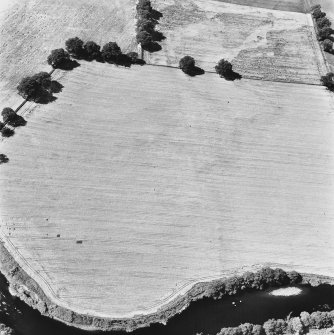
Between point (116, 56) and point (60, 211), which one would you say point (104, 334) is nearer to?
point (60, 211)

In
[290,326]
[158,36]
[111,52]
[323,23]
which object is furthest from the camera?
[323,23]

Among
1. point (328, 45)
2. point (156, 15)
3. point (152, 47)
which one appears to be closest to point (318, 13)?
point (328, 45)

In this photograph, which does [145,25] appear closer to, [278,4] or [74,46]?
[74,46]

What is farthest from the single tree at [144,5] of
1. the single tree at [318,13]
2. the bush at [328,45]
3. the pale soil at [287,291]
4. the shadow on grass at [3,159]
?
the pale soil at [287,291]

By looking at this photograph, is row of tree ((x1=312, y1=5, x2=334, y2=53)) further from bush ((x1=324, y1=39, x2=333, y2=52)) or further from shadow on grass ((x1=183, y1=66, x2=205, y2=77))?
shadow on grass ((x1=183, y1=66, x2=205, y2=77))

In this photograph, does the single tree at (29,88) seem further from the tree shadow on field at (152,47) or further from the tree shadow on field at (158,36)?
the tree shadow on field at (158,36)

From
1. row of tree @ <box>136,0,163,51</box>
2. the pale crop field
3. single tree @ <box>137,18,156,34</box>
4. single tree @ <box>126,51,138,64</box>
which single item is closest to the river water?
the pale crop field

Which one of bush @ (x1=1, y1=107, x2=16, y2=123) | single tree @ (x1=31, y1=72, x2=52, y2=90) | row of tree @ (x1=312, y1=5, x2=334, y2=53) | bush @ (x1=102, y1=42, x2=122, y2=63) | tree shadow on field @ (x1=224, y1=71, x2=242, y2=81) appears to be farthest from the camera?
row of tree @ (x1=312, y1=5, x2=334, y2=53)
